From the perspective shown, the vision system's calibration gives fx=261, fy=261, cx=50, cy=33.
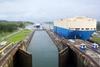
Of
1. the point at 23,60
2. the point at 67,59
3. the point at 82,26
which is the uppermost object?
the point at 82,26

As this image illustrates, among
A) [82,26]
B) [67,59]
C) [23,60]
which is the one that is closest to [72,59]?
[67,59]

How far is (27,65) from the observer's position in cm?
3466

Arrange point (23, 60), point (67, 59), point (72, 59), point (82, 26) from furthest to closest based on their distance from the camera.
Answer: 1. point (82, 26)
2. point (72, 59)
3. point (67, 59)
4. point (23, 60)

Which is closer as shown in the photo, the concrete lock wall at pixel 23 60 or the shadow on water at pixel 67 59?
the concrete lock wall at pixel 23 60

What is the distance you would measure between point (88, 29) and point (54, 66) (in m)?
17.6

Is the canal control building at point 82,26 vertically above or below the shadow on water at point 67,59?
above

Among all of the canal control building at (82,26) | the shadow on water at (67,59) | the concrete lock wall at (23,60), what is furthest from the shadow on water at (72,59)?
the canal control building at (82,26)

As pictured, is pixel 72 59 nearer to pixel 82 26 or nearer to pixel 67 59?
pixel 67 59

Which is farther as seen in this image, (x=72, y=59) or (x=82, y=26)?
(x=82, y=26)

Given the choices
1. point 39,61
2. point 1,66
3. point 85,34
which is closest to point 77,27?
point 85,34

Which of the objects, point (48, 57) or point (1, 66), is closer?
point (1, 66)

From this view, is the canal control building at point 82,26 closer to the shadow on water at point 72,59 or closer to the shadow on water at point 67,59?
the shadow on water at point 72,59

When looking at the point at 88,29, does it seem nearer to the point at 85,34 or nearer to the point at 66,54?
the point at 85,34

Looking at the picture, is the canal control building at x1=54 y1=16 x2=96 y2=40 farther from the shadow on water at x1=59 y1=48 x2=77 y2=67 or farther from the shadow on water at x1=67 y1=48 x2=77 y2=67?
the shadow on water at x1=59 y1=48 x2=77 y2=67
